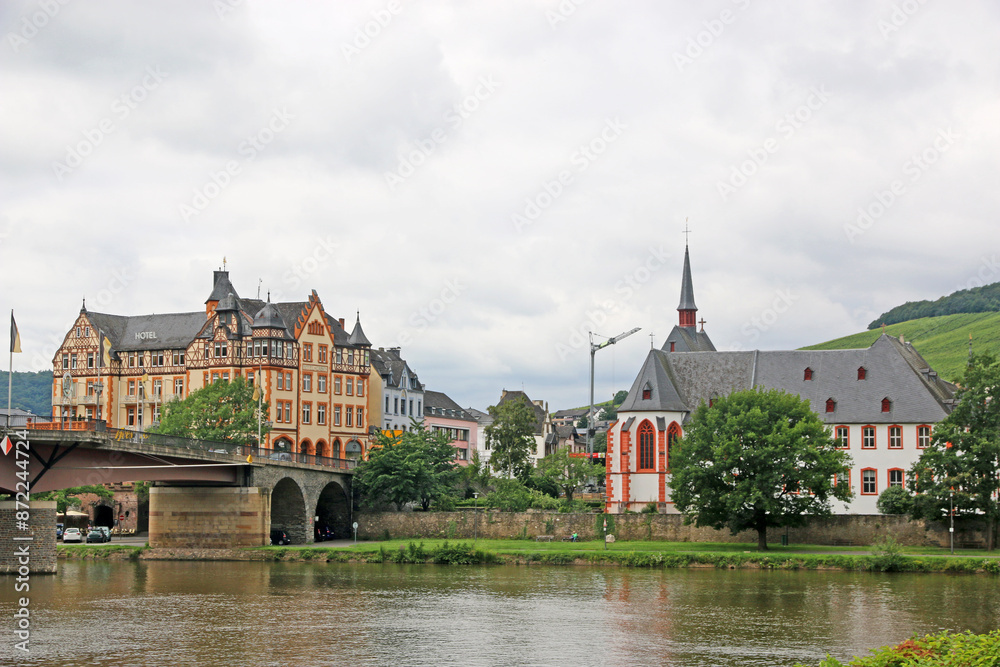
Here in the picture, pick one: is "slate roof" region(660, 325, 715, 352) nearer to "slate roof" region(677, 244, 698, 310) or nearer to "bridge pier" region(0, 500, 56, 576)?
"slate roof" region(677, 244, 698, 310)

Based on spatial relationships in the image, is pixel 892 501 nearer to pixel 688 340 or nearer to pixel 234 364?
pixel 688 340

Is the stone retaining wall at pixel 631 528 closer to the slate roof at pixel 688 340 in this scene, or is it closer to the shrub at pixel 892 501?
the shrub at pixel 892 501

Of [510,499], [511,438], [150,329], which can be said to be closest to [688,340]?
[511,438]

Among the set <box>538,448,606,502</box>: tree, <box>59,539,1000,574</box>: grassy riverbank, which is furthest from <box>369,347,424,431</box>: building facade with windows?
<box>59,539,1000,574</box>: grassy riverbank

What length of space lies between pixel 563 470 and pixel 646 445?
51.9 feet

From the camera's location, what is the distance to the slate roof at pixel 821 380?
90812 millimetres

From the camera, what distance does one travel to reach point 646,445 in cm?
9650

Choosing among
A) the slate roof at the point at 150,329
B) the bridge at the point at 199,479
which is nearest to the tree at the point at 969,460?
the bridge at the point at 199,479

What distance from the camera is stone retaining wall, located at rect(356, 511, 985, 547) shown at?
7625 cm

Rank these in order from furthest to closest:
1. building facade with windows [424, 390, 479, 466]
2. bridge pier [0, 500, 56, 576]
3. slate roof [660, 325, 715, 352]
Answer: building facade with windows [424, 390, 479, 466] → slate roof [660, 325, 715, 352] → bridge pier [0, 500, 56, 576]

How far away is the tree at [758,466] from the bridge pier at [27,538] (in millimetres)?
Answer: 36686

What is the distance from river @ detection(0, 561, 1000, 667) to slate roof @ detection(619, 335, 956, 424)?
2967cm

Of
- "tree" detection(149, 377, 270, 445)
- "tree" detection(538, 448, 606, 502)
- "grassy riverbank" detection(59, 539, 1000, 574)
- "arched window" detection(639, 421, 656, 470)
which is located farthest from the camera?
"tree" detection(538, 448, 606, 502)

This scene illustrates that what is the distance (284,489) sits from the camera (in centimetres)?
8425
